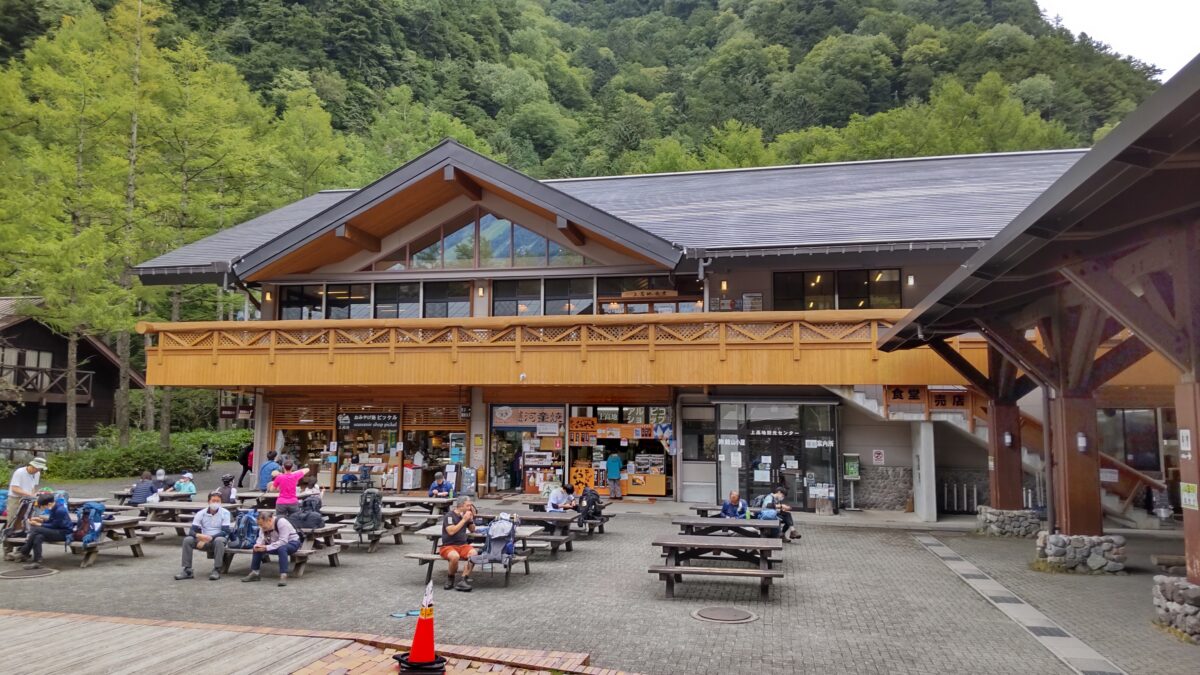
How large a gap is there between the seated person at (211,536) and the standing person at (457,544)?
3.14m

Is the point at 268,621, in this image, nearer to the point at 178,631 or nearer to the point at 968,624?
the point at 178,631

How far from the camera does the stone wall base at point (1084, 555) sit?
10672 mm

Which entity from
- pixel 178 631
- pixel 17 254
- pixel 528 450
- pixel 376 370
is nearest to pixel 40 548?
pixel 178 631

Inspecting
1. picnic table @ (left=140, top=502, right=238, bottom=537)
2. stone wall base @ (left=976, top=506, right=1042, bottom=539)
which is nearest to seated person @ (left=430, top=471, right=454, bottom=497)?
picnic table @ (left=140, top=502, right=238, bottom=537)

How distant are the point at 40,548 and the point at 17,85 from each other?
24062mm

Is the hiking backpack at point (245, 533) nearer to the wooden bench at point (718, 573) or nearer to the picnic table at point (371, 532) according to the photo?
the picnic table at point (371, 532)

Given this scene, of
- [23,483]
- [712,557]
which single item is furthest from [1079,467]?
[23,483]

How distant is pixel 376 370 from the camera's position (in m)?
18.8

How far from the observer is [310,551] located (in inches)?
404

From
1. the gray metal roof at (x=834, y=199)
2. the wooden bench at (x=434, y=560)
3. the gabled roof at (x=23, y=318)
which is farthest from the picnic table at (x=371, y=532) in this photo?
the gabled roof at (x=23, y=318)

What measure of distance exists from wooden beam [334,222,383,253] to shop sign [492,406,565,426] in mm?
5993

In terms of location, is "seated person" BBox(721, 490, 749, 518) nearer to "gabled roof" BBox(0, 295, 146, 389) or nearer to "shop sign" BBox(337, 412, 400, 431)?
"shop sign" BBox(337, 412, 400, 431)

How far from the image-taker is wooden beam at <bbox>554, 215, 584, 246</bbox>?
744 inches

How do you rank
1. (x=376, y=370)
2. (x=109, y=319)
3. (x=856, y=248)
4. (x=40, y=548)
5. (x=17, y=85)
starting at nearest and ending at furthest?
(x=40, y=548), (x=856, y=248), (x=376, y=370), (x=109, y=319), (x=17, y=85)
